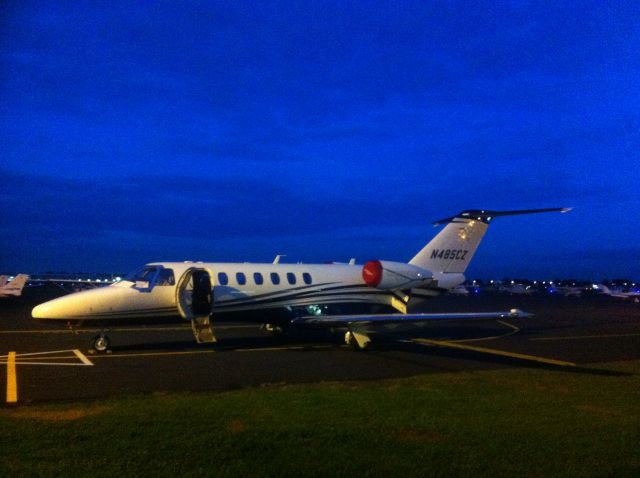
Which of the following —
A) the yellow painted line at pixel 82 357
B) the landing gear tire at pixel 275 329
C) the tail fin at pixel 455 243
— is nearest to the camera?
the yellow painted line at pixel 82 357

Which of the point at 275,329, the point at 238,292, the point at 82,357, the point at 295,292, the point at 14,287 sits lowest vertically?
the point at 82,357

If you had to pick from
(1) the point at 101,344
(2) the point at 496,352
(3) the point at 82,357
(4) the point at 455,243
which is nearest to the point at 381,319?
(2) the point at 496,352

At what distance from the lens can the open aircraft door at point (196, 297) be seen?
1698 centimetres

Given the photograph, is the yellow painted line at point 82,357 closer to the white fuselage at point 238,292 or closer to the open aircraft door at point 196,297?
the white fuselage at point 238,292

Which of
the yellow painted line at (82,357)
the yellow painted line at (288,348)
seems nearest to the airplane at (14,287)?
the yellow painted line at (82,357)

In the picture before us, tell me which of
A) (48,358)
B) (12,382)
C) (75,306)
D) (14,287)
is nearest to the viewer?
(12,382)

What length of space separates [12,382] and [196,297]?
601 centimetres

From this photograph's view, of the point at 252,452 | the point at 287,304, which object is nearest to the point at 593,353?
the point at 287,304

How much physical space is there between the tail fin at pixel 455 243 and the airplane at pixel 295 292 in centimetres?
3

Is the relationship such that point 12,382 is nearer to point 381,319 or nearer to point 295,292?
point 295,292

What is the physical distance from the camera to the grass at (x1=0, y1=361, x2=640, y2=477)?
614 cm


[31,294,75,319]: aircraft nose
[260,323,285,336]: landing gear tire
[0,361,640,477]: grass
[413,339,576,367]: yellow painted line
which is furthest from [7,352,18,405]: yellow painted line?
[413,339,576,367]: yellow painted line

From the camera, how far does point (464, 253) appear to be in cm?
2102

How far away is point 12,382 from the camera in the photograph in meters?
11.8
